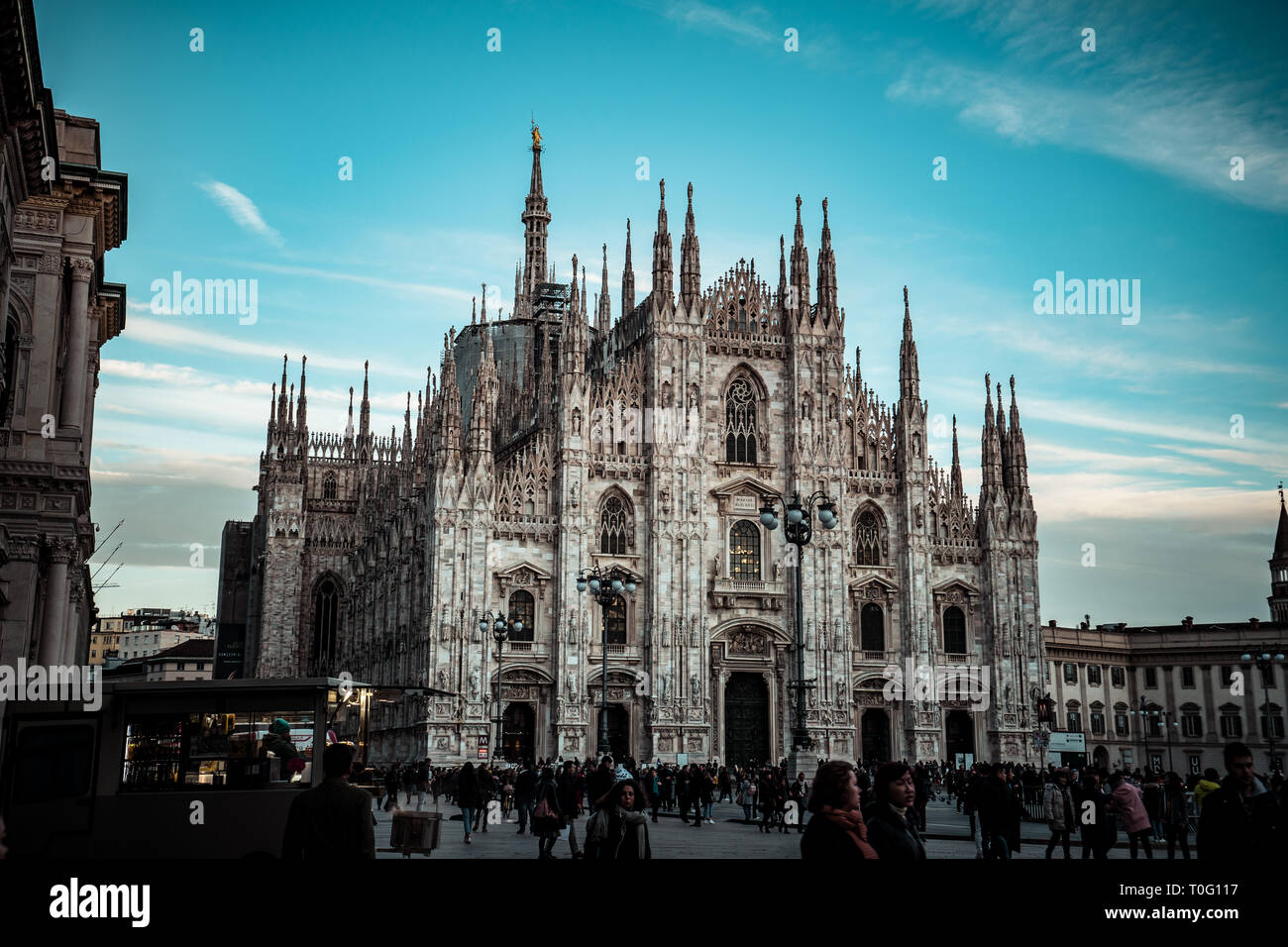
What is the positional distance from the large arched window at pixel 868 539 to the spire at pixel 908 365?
526cm

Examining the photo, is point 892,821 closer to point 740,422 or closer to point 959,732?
point 740,422

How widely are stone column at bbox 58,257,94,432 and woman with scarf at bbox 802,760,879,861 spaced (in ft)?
74.2

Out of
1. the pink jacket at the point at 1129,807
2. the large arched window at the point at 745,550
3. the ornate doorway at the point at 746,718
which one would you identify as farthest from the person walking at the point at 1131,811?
the large arched window at the point at 745,550

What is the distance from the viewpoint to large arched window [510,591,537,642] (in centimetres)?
4999

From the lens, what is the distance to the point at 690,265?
5378 centimetres

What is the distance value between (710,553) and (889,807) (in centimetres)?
4516

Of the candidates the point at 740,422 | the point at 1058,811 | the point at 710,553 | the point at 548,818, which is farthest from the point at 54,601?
the point at 740,422

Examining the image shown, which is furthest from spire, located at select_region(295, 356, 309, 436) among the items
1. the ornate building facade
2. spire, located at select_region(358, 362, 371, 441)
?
the ornate building facade

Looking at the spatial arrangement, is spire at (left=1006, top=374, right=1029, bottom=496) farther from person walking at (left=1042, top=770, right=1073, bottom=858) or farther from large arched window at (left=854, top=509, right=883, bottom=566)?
person walking at (left=1042, top=770, right=1073, bottom=858)
